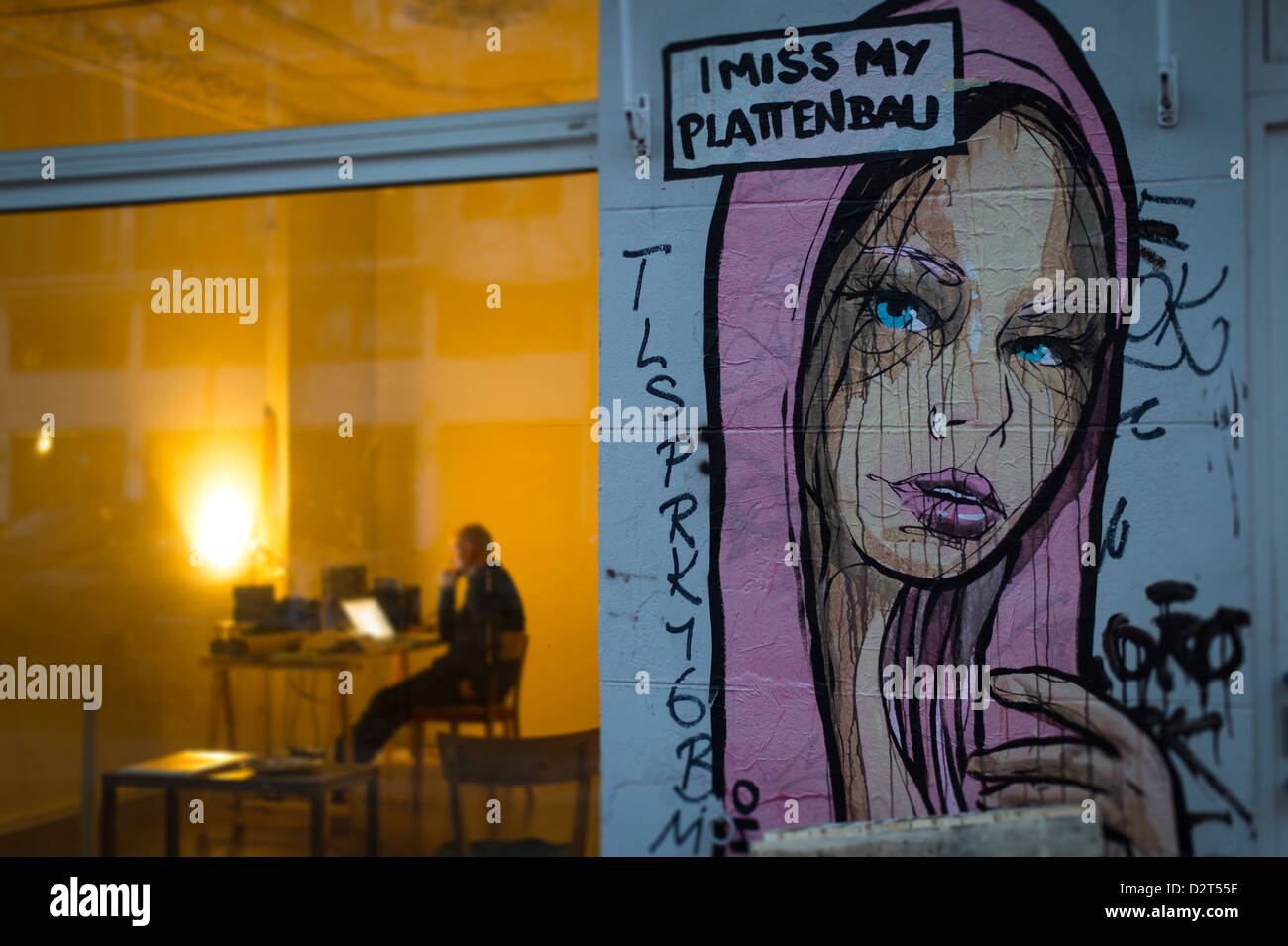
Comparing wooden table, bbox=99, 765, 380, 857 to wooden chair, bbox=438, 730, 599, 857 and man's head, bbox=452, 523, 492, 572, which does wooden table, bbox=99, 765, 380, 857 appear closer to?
wooden chair, bbox=438, 730, 599, 857

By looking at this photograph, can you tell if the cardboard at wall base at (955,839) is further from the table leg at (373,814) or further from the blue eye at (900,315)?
the table leg at (373,814)

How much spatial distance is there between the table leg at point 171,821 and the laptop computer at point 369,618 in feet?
3.28

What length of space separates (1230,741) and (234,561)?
3.99 meters

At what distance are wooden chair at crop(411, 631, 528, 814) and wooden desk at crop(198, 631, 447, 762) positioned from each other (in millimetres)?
321

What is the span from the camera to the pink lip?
3324 millimetres

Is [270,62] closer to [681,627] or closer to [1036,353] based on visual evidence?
[681,627]

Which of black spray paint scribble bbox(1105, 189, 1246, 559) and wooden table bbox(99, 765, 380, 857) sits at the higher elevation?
black spray paint scribble bbox(1105, 189, 1246, 559)

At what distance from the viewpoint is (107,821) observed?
440 centimetres

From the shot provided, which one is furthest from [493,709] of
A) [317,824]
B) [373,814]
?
[317,824]

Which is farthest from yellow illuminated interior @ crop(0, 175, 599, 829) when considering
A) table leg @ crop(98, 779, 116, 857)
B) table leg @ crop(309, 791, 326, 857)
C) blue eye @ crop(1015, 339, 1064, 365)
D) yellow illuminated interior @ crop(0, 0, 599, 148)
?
blue eye @ crop(1015, 339, 1064, 365)

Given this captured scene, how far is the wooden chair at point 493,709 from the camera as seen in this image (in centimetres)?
415

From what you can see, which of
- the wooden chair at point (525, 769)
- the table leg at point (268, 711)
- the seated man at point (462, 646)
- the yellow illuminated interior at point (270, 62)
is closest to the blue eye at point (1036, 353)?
the yellow illuminated interior at point (270, 62)

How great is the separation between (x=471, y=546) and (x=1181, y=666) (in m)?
2.60

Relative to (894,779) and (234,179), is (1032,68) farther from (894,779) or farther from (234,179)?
(234,179)
